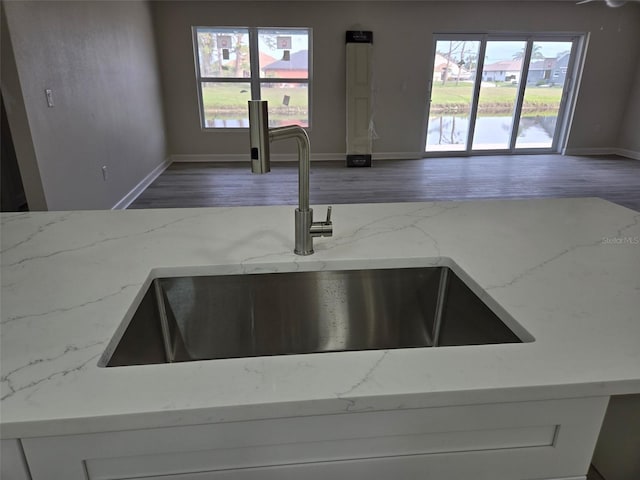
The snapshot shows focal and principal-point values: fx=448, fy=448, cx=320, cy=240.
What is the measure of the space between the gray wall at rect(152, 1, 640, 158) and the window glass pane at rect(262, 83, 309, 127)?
0.19 metres

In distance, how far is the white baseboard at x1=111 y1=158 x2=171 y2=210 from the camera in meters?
4.66

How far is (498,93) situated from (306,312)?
722cm

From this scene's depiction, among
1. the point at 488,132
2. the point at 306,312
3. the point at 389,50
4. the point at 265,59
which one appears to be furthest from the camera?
the point at 488,132

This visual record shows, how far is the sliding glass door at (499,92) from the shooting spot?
695cm

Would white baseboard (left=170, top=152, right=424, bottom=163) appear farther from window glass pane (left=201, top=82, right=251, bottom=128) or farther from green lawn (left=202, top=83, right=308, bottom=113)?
green lawn (left=202, top=83, right=308, bottom=113)

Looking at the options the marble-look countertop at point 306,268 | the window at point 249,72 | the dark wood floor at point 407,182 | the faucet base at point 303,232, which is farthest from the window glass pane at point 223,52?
the faucet base at point 303,232

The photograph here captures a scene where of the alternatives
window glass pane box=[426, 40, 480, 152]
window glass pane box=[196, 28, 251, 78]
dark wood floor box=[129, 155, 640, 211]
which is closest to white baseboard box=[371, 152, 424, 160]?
dark wood floor box=[129, 155, 640, 211]

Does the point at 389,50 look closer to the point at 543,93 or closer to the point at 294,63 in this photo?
the point at 294,63

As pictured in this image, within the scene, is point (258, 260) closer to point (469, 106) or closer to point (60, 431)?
point (60, 431)

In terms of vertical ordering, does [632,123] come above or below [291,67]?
below

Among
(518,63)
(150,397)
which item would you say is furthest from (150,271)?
(518,63)

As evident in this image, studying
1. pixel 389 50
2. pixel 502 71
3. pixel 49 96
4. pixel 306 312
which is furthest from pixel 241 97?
pixel 306 312

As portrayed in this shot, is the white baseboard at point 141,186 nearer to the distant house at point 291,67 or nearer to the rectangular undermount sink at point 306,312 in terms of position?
the distant house at point 291,67

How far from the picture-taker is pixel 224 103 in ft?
22.6
